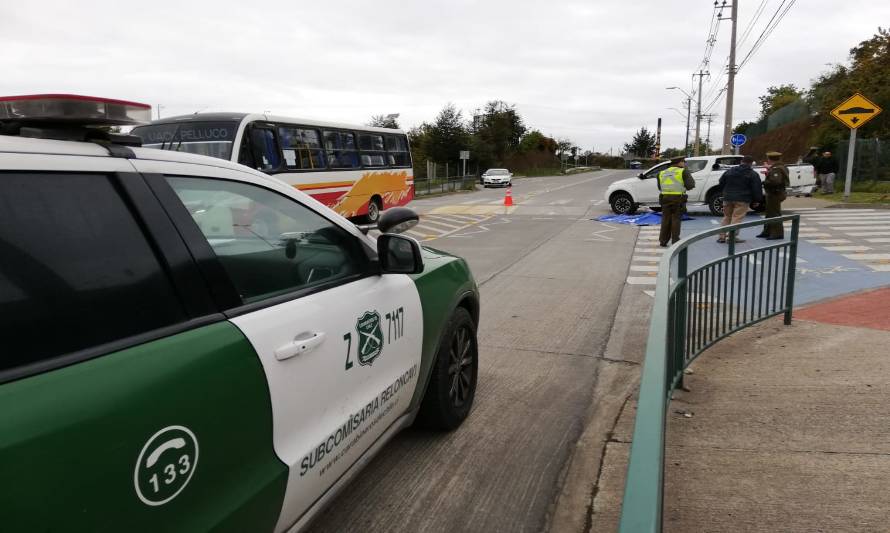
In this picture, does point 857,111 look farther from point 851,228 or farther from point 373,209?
point 373,209

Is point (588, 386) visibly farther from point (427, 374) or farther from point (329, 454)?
point (329, 454)

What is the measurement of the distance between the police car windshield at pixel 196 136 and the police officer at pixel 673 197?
880 centimetres

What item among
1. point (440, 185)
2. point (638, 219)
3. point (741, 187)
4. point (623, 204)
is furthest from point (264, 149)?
point (440, 185)

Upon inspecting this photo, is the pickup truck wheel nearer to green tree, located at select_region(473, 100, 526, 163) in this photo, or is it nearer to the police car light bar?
the police car light bar

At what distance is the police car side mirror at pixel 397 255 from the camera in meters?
2.96

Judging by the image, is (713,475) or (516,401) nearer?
(713,475)

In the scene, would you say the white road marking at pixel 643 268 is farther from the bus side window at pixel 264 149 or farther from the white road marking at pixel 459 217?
the white road marking at pixel 459 217

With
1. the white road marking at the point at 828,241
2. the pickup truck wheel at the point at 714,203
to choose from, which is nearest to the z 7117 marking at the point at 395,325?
the white road marking at the point at 828,241

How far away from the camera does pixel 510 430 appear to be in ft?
13.2

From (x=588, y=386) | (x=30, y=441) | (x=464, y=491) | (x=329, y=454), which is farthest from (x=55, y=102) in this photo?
(x=588, y=386)

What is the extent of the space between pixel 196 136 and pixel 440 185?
82.4ft

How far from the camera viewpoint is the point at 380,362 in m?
2.86

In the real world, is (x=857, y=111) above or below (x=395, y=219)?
above

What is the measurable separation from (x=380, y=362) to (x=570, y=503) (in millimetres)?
1210
